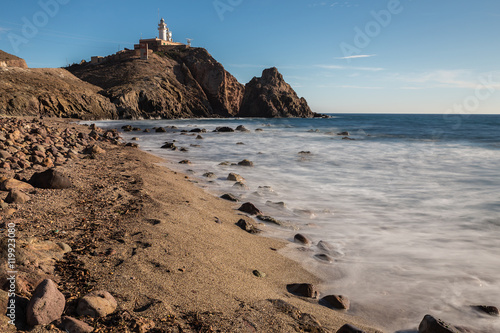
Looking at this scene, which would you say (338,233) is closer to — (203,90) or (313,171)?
(313,171)

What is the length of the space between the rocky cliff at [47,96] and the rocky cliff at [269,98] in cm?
5082

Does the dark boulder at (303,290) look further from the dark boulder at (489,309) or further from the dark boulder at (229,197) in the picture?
the dark boulder at (229,197)

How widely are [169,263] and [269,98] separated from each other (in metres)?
86.1

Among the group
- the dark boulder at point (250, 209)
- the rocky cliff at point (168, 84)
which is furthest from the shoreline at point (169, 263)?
the rocky cliff at point (168, 84)

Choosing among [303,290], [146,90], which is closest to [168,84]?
[146,90]

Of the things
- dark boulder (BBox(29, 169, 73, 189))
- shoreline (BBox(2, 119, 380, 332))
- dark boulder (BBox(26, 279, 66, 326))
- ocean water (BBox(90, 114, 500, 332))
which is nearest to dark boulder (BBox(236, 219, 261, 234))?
shoreline (BBox(2, 119, 380, 332))

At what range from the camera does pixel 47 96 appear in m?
28.5

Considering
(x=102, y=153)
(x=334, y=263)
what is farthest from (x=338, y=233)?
(x=102, y=153)

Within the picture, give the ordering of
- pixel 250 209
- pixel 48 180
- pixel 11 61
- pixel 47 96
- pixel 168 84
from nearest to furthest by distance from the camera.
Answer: pixel 48 180 < pixel 250 209 < pixel 47 96 < pixel 11 61 < pixel 168 84

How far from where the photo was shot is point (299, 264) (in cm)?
354

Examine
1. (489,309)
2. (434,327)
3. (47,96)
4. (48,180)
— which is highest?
(47,96)

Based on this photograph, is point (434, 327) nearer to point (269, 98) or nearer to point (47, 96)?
point (47, 96)

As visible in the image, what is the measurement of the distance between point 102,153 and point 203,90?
66.0 metres

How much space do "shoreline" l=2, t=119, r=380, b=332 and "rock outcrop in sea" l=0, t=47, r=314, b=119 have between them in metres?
26.7
